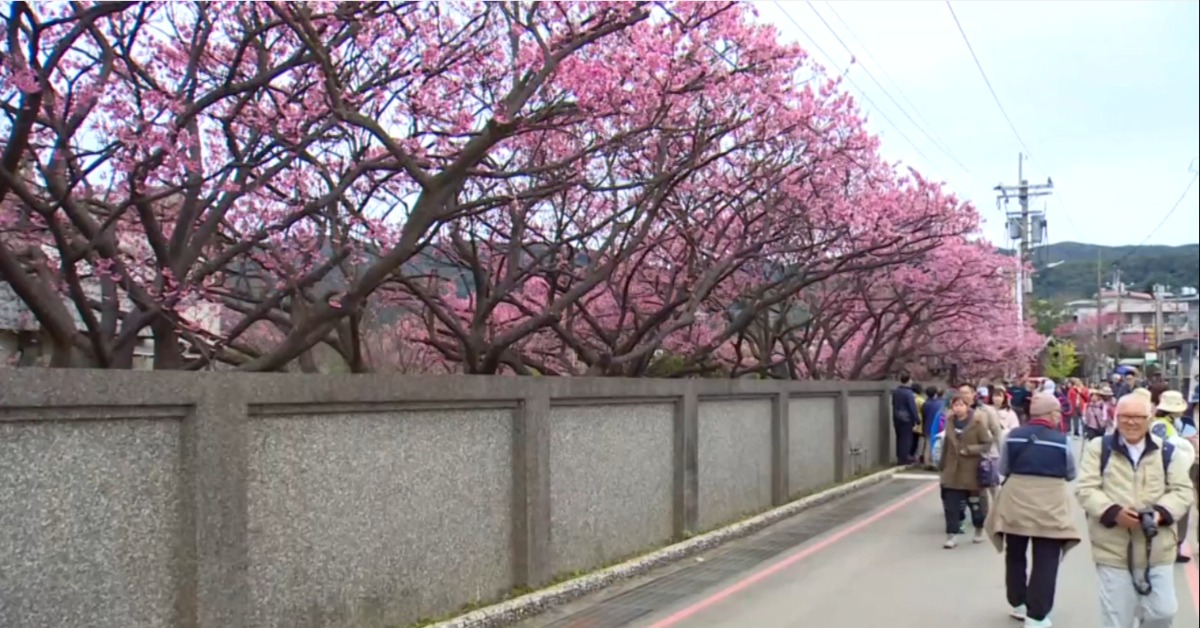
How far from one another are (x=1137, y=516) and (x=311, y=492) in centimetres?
461

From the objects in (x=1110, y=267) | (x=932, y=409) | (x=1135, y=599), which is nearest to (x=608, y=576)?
(x=1135, y=599)

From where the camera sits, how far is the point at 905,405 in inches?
835

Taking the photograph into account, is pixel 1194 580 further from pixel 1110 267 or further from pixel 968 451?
pixel 1110 267

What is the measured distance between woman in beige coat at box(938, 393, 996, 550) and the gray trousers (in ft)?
18.1

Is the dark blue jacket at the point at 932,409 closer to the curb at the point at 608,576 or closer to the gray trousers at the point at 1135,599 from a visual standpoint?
the curb at the point at 608,576

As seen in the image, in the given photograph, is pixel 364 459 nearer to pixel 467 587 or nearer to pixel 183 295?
pixel 467 587

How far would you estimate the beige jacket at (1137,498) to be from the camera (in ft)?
19.3

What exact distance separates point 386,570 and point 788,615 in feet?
10.6

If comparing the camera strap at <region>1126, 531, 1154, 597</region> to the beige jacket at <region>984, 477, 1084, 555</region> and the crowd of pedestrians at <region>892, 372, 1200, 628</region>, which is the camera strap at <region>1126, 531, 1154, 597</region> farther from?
the beige jacket at <region>984, 477, 1084, 555</region>

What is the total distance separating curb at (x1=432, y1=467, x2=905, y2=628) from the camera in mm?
7488

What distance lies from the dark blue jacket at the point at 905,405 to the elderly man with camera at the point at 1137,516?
15276 millimetres

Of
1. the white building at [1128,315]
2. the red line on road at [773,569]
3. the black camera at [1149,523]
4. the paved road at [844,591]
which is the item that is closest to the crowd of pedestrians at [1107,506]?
the black camera at [1149,523]

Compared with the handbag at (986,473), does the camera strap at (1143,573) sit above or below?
above

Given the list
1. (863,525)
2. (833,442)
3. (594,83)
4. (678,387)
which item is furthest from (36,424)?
(833,442)
